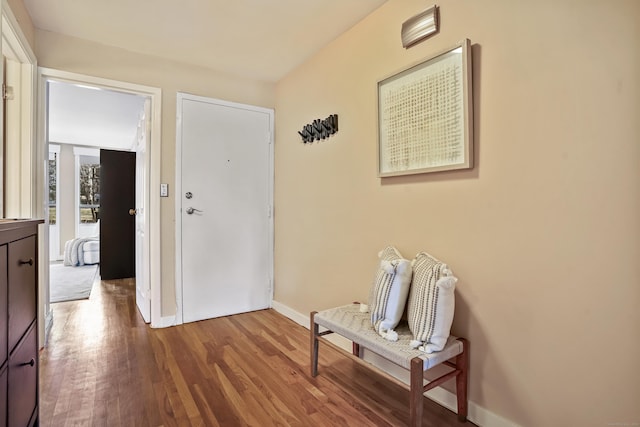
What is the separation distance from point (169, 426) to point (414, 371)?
1.13m

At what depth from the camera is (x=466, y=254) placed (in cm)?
156

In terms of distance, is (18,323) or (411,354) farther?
(411,354)

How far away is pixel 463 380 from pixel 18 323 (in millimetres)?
1751

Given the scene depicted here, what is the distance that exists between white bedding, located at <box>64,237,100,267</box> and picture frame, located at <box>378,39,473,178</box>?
5718mm

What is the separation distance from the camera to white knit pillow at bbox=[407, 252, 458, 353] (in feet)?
4.62

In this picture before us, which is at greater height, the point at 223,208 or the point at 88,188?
the point at 88,188

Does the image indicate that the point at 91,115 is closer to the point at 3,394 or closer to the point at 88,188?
the point at 88,188

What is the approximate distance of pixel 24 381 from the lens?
1097 millimetres

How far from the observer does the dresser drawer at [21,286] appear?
3.21ft

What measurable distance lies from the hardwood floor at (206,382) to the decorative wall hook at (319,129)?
1.58 meters

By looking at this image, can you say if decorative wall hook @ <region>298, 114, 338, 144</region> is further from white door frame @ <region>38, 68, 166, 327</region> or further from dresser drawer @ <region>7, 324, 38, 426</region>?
dresser drawer @ <region>7, 324, 38, 426</region>

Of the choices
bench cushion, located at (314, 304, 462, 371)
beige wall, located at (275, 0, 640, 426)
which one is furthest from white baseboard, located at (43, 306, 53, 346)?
beige wall, located at (275, 0, 640, 426)

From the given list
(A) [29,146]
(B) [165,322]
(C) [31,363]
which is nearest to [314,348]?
(C) [31,363]

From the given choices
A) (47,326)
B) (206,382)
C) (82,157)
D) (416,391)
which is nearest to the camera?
(416,391)
